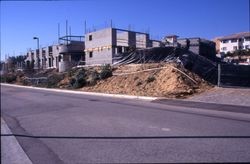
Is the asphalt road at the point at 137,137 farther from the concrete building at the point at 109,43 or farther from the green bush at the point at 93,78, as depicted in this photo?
the concrete building at the point at 109,43

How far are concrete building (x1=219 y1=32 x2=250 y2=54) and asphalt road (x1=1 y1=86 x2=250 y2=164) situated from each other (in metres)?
90.1

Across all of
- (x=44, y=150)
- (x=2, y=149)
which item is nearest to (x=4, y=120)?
(x=2, y=149)

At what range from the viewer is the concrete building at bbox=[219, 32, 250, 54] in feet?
337

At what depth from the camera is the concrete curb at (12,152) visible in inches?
338

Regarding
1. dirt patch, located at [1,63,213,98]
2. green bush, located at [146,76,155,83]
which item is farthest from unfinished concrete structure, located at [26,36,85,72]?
green bush, located at [146,76,155,83]

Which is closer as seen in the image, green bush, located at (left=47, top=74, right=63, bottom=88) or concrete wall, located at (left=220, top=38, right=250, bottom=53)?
green bush, located at (left=47, top=74, right=63, bottom=88)

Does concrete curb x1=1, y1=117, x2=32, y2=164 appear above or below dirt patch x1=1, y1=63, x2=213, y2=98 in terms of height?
below

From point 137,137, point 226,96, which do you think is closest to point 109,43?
point 226,96

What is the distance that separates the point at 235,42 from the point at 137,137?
102 m

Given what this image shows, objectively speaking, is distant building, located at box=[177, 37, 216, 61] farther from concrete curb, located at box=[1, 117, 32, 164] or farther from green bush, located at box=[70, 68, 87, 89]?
concrete curb, located at box=[1, 117, 32, 164]

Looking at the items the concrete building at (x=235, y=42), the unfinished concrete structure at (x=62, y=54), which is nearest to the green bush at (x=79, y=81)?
the unfinished concrete structure at (x=62, y=54)

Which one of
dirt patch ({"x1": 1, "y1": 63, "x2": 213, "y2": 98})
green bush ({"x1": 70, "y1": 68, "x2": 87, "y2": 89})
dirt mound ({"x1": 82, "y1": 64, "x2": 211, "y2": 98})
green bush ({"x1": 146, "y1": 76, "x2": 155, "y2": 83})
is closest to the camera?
dirt mound ({"x1": 82, "y1": 64, "x2": 211, "y2": 98})

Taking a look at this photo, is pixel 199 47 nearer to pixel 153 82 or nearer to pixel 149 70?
pixel 149 70

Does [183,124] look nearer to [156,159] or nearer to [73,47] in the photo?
[156,159]
